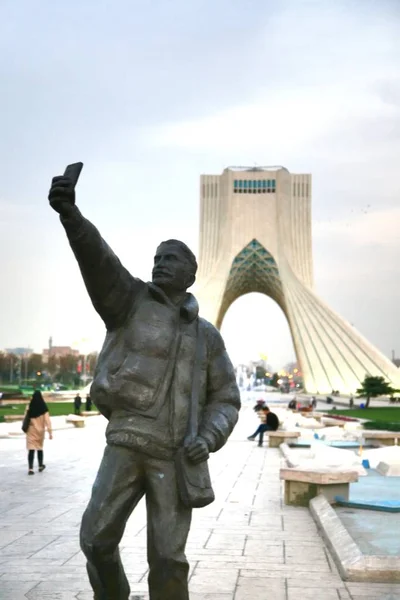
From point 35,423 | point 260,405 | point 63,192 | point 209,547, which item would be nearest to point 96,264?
point 63,192

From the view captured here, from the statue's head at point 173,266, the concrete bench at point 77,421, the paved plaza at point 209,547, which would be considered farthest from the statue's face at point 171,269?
the concrete bench at point 77,421

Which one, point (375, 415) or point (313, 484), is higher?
point (375, 415)

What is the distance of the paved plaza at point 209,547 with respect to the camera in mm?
4250

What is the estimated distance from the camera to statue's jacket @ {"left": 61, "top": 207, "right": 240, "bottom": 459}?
2.91m

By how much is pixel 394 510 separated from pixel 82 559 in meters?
3.05

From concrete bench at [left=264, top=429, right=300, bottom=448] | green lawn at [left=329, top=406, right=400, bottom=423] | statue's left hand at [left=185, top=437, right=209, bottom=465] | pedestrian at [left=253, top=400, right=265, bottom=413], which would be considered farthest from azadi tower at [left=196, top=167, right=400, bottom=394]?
statue's left hand at [left=185, top=437, right=209, bottom=465]

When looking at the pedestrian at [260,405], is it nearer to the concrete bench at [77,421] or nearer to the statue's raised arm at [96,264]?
the concrete bench at [77,421]

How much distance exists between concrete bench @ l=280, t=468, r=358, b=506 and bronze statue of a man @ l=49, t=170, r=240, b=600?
13.6ft

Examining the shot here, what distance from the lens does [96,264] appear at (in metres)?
2.94

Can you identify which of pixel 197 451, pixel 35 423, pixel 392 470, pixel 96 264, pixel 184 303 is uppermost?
pixel 96 264

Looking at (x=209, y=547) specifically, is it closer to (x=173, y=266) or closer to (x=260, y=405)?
(x=173, y=266)

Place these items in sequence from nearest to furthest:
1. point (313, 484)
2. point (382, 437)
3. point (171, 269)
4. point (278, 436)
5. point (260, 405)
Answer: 1. point (171, 269)
2. point (313, 484)
3. point (382, 437)
4. point (278, 436)
5. point (260, 405)

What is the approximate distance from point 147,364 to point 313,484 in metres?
4.69

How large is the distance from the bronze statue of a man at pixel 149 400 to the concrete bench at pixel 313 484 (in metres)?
4.16
